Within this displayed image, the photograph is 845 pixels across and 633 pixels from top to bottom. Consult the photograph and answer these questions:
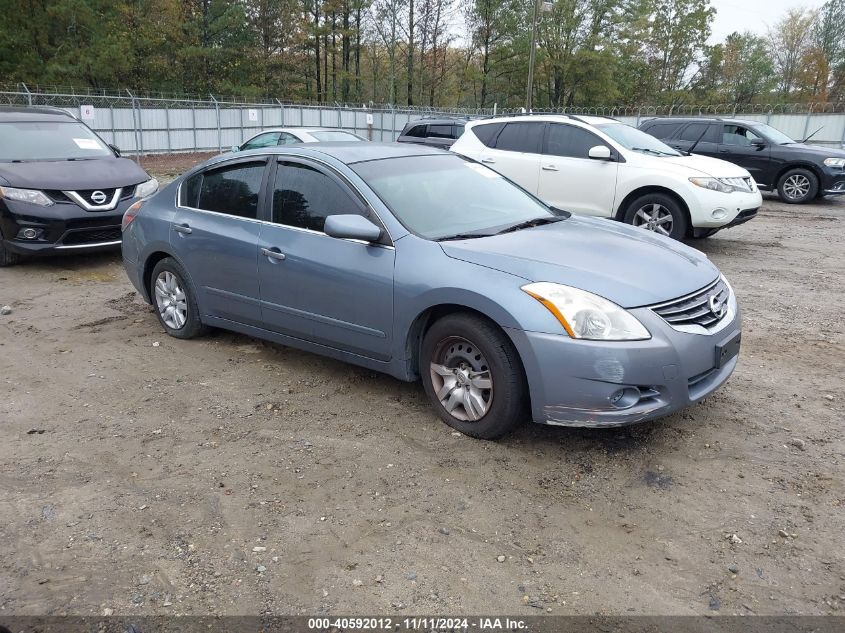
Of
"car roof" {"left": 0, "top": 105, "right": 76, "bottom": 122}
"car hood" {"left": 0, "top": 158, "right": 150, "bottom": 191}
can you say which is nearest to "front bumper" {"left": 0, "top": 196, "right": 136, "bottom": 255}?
"car hood" {"left": 0, "top": 158, "right": 150, "bottom": 191}

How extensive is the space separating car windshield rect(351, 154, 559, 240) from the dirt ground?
1.19m

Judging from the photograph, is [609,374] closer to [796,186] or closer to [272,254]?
[272,254]

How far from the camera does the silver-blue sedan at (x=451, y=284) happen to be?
11.5ft

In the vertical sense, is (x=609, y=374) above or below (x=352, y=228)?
below

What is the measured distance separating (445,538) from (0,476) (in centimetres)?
243

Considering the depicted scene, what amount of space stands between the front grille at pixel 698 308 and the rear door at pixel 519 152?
5.97m

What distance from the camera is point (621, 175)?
9.08 m

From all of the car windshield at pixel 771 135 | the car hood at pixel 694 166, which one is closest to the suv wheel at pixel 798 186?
the car windshield at pixel 771 135

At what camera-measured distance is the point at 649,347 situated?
3.44 metres

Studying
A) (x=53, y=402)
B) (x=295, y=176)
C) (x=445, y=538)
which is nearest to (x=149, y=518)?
(x=445, y=538)

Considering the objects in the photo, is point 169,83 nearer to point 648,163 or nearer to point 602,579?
point 648,163

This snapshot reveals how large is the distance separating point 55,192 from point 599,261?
6.78m

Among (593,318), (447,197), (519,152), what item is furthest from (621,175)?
(593,318)

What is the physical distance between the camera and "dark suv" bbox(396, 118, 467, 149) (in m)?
15.7
